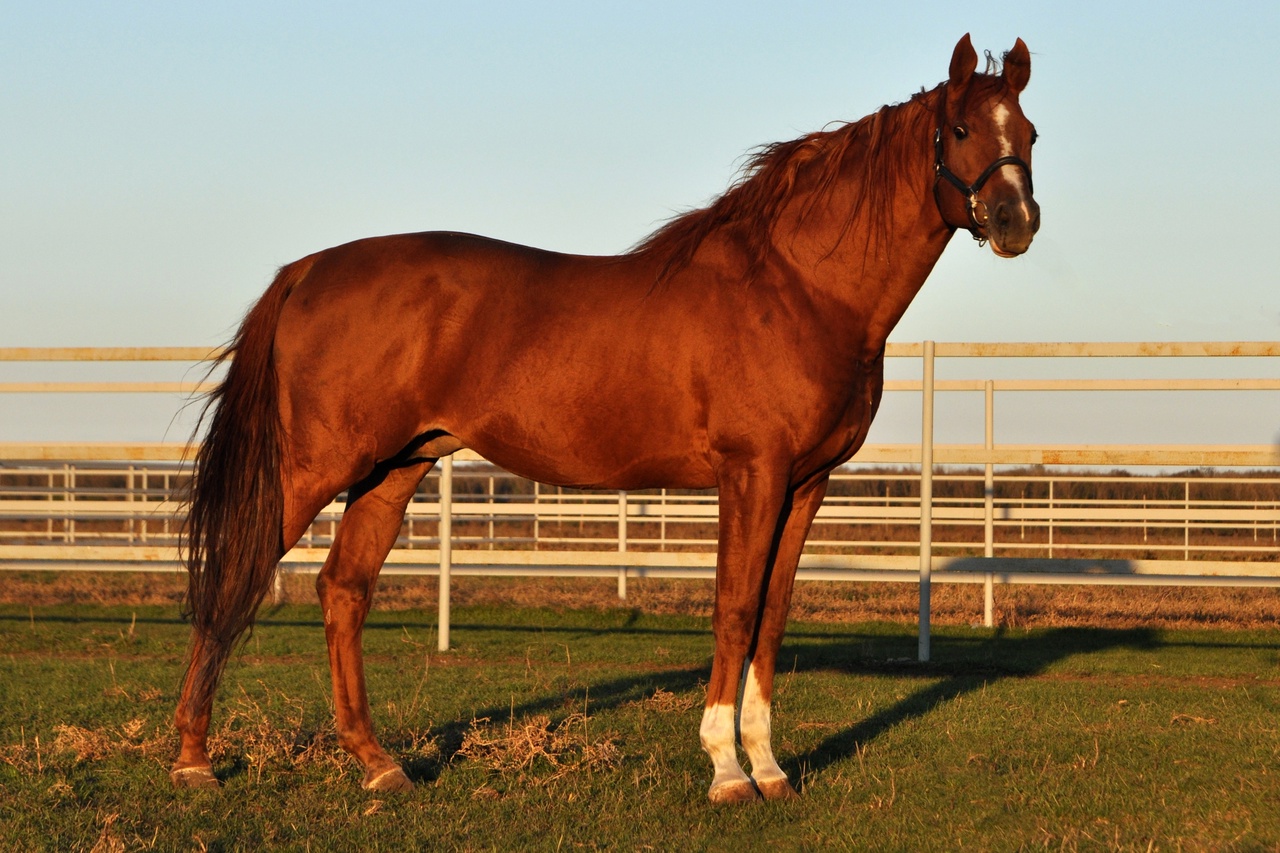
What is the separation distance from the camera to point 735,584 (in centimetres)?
405

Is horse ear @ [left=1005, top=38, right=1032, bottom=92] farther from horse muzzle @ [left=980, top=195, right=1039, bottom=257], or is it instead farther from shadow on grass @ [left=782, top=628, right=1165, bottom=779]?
shadow on grass @ [left=782, top=628, right=1165, bottom=779]

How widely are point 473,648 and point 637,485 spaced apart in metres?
3.41

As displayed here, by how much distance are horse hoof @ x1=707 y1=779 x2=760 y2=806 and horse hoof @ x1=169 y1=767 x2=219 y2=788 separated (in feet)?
5.65

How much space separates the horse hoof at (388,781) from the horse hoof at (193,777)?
52 cm

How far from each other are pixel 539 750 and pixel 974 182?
2.54 metres

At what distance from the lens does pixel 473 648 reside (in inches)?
293

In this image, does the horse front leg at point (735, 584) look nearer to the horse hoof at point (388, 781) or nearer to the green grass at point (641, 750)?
the green grass at point (641, 750)

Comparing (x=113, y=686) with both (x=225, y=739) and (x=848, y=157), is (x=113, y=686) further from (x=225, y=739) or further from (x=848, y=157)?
→ (x=848, y=157)

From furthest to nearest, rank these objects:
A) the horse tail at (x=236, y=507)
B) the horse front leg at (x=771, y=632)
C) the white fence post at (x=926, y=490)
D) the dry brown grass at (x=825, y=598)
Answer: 1. the dry brown grass at (x=825, y=598)
2. the white fence post at (x=926, y=490)
3. the horse tail at (x=236, y=507)
4. the horse front leg at (x=771, y=632)

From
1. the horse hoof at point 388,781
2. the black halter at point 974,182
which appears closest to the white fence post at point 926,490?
the black halter at point 974,182

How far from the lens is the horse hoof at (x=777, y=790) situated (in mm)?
3971

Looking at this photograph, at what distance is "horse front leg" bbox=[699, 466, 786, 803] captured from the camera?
13.1ft

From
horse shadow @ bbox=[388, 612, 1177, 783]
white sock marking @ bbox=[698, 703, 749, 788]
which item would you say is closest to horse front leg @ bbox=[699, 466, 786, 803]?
white sock marking @ bbox=[698, 703, 749, 788]

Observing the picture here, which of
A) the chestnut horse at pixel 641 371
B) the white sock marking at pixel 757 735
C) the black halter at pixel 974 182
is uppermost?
the black halter at pixel 974 182
